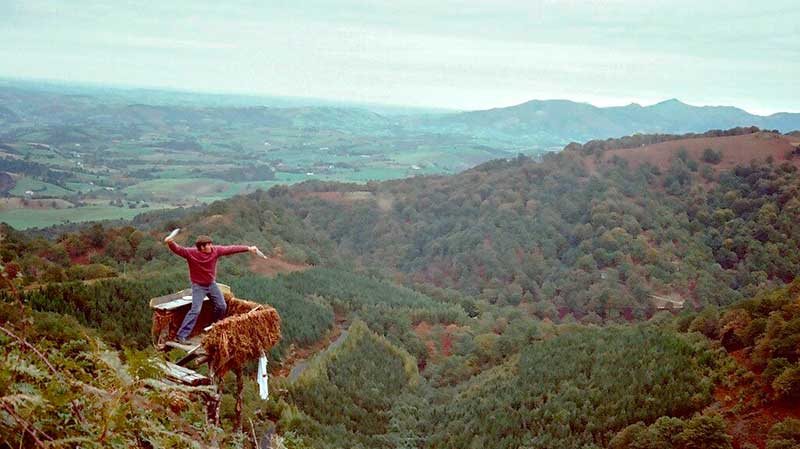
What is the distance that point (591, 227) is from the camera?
58375 millimetres

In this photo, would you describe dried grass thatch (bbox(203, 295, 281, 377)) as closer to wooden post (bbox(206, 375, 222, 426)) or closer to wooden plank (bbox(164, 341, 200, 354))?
wooden post (bbox(206, 375, 222, 426))

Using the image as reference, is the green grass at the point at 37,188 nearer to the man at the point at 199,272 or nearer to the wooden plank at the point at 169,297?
the wooden plank at the point at 169,297

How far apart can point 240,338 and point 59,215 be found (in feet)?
239

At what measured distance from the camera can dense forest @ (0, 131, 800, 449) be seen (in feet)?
19.4

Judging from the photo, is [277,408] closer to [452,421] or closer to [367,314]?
[452,421]

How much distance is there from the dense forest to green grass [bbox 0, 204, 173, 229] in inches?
336

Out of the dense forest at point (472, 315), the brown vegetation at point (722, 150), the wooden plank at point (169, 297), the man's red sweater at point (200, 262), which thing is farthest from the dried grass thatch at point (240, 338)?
the brown vegetation at point (722, 150)

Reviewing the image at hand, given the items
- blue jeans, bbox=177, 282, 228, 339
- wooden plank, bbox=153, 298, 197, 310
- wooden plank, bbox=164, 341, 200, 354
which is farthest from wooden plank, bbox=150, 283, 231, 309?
wooden plank, bbox=164, 341, 200, 354

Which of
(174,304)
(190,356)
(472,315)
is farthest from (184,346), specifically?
(472,315)

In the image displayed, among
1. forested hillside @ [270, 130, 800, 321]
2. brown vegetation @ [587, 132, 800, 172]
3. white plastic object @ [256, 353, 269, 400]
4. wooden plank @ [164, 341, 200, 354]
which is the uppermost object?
brown vegetation @ [587, 132, 800, 172]

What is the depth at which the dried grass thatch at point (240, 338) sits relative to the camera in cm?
633

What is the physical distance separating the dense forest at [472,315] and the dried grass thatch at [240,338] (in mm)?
607

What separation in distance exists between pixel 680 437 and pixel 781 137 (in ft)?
216

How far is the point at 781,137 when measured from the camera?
217 ft
